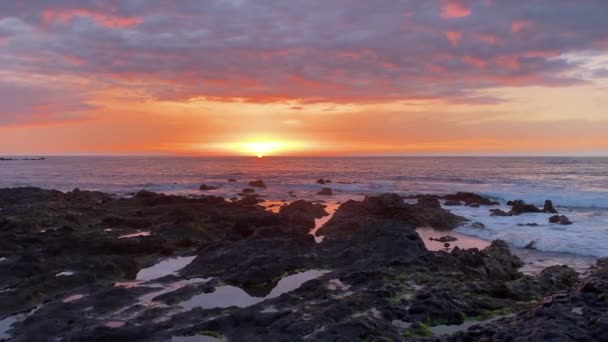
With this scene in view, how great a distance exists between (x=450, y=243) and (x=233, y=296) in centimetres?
1187

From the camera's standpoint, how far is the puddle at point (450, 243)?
61.7ft

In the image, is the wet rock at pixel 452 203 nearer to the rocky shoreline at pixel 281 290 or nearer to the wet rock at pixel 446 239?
the wet rock at pixel 446 239

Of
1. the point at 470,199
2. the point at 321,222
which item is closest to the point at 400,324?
the point at 321,222

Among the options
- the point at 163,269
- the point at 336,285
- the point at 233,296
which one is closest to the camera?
the point at 233,296

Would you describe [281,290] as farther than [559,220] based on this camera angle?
No

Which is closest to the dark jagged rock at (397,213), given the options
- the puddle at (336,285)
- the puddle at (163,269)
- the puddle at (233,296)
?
the puddle at (163,269)

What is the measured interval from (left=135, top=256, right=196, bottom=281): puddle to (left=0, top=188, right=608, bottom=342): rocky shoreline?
0.13 m

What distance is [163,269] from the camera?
1457cm

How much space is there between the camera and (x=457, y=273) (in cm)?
1282

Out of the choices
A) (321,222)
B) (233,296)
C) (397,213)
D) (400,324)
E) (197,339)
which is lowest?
(321,222)

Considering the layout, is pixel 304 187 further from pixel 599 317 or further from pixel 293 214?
pixel 599 317

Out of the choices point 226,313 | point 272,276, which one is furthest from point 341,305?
point 272,276

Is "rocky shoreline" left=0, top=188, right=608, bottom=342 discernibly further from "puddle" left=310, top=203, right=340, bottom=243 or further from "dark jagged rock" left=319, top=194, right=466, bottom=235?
"dark jagged rock" left=319, top=194, right=466, bottom=235

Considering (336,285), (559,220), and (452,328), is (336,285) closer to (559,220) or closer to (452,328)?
(452,328)
